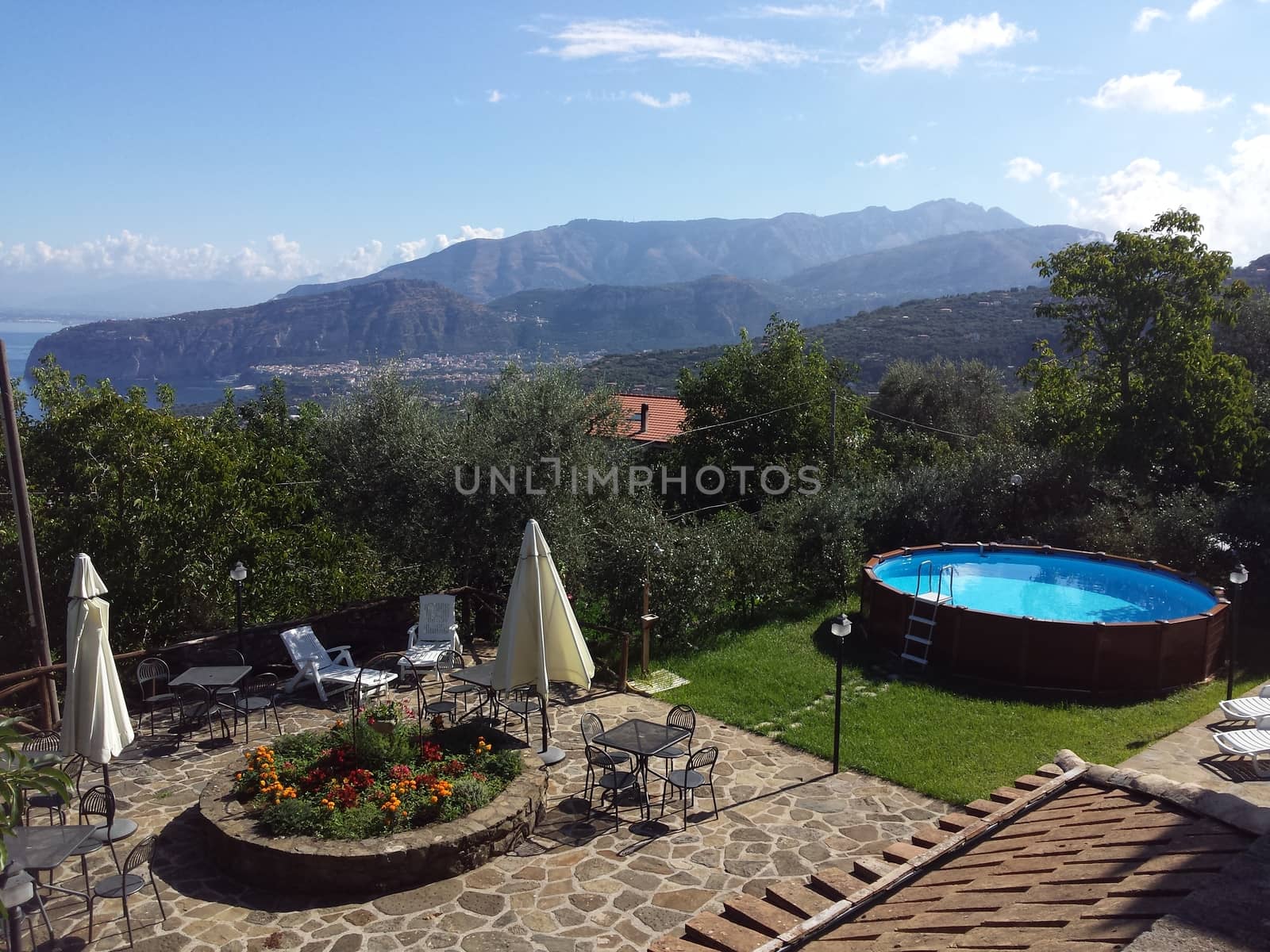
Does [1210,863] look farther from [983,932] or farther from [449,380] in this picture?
[449,380]

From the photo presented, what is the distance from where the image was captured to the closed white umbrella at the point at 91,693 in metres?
7.68

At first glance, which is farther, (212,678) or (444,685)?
(444,685)

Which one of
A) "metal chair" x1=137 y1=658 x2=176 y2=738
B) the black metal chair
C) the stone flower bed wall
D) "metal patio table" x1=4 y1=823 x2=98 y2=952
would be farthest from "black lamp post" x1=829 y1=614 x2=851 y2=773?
"metal chair" x1=137 y1=658 x2=176 y2=738

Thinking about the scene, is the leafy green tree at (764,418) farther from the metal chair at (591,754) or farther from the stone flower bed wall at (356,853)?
the stone flower bed wall at (356,853)

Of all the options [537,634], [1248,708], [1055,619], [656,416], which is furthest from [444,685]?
[656,416]

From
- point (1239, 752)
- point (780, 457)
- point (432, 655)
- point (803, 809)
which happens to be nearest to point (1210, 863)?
point (803, 809)

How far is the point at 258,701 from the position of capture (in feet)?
35.8

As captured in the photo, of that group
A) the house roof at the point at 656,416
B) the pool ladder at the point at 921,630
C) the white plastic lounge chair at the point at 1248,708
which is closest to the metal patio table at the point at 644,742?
the pool ladder at the point at 921,630

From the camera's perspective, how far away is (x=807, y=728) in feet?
37.7

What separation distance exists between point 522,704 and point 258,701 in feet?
11.2

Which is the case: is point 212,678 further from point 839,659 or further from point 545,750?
point 839,659

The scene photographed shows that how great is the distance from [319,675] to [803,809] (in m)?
6.95

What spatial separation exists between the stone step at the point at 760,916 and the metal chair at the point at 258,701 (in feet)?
23.1

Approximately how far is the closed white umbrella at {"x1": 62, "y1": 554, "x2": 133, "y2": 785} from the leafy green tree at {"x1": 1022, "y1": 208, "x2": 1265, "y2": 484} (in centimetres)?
2120
